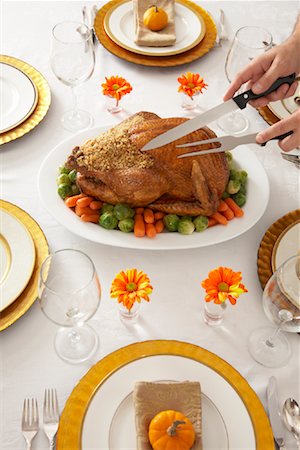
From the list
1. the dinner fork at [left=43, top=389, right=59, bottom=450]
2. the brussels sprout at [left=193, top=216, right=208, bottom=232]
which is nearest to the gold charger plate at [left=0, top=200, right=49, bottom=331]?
the dinner fork at [left=43, top=389, right=59, bottom=450]

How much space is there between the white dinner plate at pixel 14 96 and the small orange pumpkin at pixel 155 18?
21.1 inches

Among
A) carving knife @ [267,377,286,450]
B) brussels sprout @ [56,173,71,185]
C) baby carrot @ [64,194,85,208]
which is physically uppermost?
brussels sprout @ [56,173,71,185]

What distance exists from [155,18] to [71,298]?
1.36 meters

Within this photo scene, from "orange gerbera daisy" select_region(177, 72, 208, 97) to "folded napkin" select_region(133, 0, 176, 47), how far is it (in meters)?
0.27

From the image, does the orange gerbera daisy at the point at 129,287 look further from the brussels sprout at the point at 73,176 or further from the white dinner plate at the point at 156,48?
the white dinner plate at the point at 156,48

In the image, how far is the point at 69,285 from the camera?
1333mm

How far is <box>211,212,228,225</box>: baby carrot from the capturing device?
1666 mm

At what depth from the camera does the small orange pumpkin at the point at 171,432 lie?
3.67 ft

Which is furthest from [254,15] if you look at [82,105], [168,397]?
[168,397]

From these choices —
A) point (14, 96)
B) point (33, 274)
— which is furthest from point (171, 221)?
point (14, 96)

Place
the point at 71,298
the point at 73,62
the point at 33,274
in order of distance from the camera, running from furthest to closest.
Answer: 1. the point at 73,62
2. the point at 33,274
3. the point at 71,298

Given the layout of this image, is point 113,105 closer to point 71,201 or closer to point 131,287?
point 71,201

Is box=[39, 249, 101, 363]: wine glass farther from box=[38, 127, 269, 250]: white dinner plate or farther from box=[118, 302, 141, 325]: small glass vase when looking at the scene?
box=[38, 127, 269, 250]: white dinner plate

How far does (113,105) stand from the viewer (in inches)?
80.8
